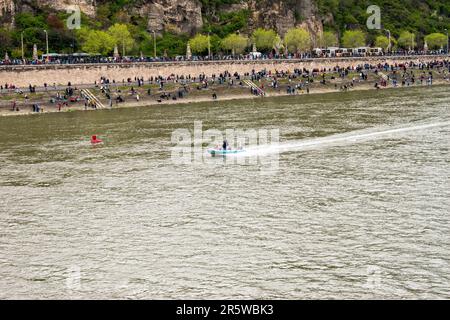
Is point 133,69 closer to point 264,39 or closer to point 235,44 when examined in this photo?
point 235,44

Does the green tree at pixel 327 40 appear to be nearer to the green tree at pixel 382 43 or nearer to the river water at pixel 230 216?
the green tree at pixel 382 43

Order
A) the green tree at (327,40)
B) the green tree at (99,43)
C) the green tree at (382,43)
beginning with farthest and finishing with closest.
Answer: the green tree at (382,43), the green tree at (327,40), the green tree at (99,43)

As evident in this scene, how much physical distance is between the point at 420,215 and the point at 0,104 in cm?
6034

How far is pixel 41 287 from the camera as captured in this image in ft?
96.6

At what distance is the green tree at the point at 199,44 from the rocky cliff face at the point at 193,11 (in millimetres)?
6441

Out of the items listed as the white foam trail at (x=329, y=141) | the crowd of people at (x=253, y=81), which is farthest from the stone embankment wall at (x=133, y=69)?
the white foam trail at (x=329, y=141)

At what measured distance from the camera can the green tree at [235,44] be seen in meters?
133

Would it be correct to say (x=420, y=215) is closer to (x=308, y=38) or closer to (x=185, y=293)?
(x=185, y=293)

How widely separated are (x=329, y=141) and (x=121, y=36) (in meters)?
68.5

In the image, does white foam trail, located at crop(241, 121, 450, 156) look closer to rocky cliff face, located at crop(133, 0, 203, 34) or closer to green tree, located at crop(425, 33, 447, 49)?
rocky cliff face, located at crop(133, 0, 203, 34)

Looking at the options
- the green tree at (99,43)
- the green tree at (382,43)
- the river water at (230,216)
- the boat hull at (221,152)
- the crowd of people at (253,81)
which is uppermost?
the green tree at (382,43)

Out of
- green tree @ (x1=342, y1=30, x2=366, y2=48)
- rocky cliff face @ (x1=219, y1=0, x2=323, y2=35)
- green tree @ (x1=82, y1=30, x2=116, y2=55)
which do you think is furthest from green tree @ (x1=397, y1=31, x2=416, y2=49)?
green tree @ (x1=82, y1=30, x2=116, y2=55)

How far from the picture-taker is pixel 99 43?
119 meters

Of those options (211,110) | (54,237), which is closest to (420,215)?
(54,237)
